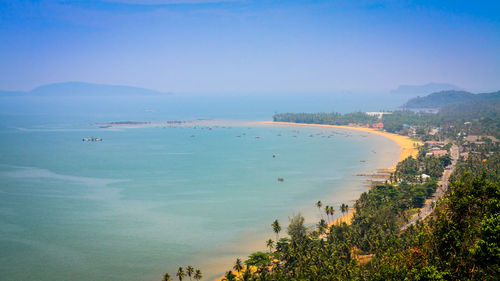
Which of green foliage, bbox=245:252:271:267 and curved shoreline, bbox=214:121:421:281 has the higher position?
curved shoreline, bbox=214:121:421:281

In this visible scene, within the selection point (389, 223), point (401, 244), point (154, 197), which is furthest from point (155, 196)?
point (401, 244)

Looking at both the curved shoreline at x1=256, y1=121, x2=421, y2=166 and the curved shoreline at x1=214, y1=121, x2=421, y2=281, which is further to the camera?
the curved shoreline at x1=256, y1=121, x2=421, y2=166

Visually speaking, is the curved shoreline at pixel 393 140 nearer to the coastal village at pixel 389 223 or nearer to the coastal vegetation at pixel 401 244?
the coastal village at pixel 389 223

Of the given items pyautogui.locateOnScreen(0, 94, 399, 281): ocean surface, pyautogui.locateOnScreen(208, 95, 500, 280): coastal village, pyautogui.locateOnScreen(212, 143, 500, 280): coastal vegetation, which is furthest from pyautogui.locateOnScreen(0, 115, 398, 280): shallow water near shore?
pyautogui.locateOnScreen(212, 143, 500, 280): coastal vegetation

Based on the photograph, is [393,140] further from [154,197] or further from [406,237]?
[406,237]

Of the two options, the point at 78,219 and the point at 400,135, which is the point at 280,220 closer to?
the point at 78,219

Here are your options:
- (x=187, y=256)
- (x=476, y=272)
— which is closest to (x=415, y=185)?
(x=187, y=256)

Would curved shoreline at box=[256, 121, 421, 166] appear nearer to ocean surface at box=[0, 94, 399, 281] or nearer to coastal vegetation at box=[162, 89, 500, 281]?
ocean surface at box=[0, 94, 399, 281]

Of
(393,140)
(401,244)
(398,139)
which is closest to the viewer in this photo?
(401,244)
